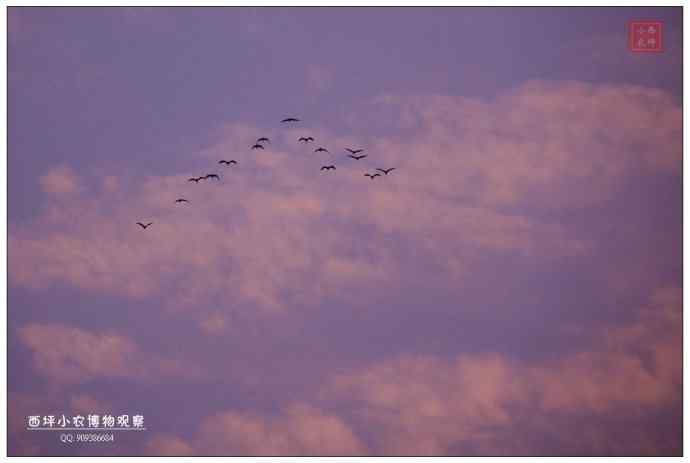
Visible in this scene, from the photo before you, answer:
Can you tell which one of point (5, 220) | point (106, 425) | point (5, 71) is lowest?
point (106, 425)

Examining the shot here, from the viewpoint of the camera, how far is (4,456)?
1529 centimetres

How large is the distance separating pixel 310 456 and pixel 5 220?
690cm

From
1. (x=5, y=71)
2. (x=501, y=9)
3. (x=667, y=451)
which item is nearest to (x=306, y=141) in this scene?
(x=501, y=9)

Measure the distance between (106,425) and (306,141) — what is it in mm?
6466

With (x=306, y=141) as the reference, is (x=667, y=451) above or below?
below

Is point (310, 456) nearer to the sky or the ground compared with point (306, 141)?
nearer to the ground

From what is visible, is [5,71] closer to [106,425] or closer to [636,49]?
[106,425]

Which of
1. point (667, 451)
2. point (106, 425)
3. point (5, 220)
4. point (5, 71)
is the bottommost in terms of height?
point (667, 451)

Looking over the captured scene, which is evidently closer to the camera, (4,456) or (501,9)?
(4,456)
